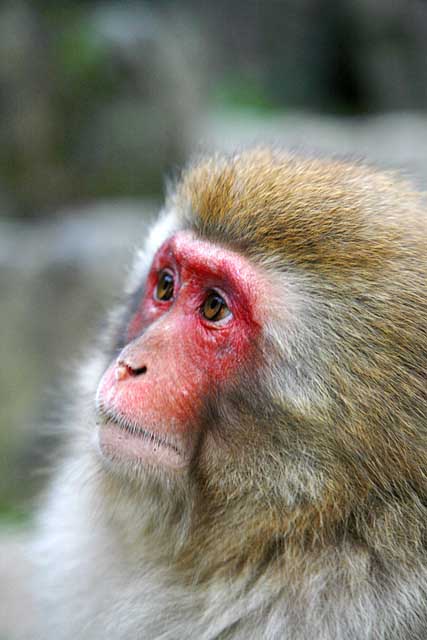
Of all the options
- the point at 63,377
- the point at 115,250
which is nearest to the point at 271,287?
the point at 63,377

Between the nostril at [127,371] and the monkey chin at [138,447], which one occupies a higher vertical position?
the nostril at [127,371]

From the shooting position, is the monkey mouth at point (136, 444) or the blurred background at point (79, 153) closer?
the monkey mouth at point (136, 444)

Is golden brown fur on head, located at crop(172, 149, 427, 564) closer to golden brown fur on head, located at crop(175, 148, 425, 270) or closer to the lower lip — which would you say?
golden brown fur on head, located at crop(175, 148, 425, 270)

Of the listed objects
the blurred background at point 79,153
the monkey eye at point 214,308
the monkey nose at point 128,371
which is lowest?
the blurred background at point 79,153

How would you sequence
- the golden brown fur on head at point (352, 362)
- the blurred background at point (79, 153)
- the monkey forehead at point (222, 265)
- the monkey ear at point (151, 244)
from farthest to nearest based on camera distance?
the blurred background at point (79, 153) → the monkey ear at point (151, 244) → the monkey forehead at point (222, 265) → the golden brown fur on head at point (352, 362)

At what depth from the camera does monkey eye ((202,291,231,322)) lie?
2.44 meters

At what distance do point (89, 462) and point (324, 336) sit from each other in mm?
900

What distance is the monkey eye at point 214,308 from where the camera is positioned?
8.01 feet

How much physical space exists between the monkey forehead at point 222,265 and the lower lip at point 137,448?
16.8 inches

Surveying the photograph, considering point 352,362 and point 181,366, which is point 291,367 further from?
point 181,366

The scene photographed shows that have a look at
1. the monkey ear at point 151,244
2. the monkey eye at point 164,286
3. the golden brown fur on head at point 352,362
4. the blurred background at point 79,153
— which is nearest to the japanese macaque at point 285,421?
the golden brown fur on head at point 352,362

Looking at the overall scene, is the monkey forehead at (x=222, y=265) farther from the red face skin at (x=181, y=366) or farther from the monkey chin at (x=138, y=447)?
the monkey chin at (x=138, y=447)

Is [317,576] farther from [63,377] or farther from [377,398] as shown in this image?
[63,377]

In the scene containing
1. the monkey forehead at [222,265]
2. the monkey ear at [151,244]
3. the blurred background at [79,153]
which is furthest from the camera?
the blurred background at [79,153]
